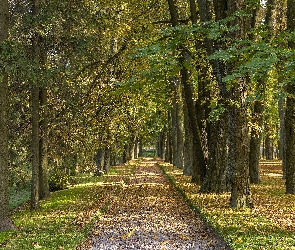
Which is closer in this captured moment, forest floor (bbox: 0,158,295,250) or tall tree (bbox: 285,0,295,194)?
forest floor (bbox: 0,158,295,250)

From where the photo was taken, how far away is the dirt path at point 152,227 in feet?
29.9

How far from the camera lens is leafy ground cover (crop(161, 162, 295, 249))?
26.9ft

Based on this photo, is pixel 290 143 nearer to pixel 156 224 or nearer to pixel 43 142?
pixel 156 224

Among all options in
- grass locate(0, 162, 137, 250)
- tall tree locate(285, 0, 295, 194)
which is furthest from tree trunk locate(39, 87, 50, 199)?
tall tree locate(285, 0, 295, 194)

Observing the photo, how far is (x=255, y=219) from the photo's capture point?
34.7 ft

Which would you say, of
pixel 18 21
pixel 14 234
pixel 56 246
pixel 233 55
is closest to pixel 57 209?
pixel 14 234

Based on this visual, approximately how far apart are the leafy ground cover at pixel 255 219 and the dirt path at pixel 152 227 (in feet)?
1.28

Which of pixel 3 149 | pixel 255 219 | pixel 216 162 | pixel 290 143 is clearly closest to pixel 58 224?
pixel 3 149

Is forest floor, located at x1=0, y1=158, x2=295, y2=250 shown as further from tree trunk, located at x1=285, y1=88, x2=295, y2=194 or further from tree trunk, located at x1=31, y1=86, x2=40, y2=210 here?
tree trunk, located at x1=285, y1=88, x2=295, y2=194

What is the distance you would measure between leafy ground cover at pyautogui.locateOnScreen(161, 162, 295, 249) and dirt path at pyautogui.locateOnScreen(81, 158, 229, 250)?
39cm

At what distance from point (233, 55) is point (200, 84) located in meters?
11.3

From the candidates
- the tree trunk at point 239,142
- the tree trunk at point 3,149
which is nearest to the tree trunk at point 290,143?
the tree trunk at point 239,142

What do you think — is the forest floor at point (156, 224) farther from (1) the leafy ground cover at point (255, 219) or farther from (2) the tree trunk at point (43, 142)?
(2) the tree trunk at point (43, 142)

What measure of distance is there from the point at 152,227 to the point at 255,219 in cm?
288
